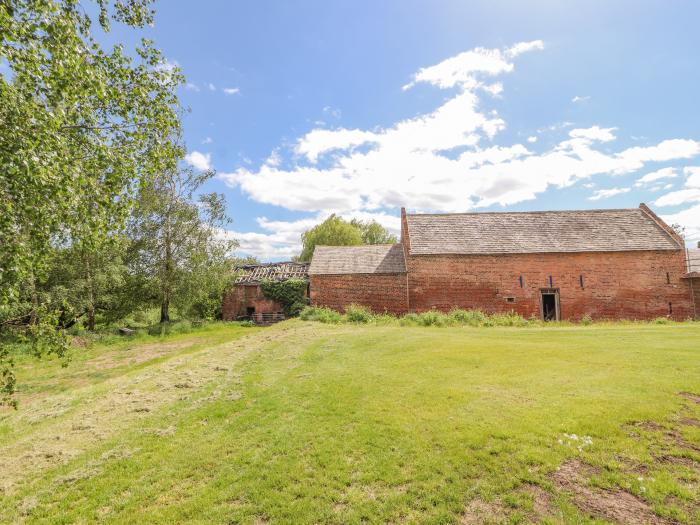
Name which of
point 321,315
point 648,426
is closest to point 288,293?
point 321,315

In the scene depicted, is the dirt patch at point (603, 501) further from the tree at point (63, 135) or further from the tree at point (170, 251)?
the tree at point (170, 251)

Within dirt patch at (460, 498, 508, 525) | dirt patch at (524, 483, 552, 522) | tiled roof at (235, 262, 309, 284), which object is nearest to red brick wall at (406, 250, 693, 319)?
tiled roof at (235, 262, 309, 284)

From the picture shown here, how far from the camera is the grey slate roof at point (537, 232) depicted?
25.6 metres

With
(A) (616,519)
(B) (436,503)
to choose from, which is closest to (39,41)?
(B) (436,503)

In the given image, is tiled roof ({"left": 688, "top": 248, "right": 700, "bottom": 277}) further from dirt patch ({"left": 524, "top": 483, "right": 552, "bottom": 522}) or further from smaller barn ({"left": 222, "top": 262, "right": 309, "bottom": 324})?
dirt patch ({"left": 524, "top": 483, "right": 552, "bottom": 522})

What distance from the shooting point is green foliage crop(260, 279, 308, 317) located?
2817cm

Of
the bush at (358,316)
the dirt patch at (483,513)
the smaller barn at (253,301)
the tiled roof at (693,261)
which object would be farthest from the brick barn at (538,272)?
the dirt patch at (483,513)

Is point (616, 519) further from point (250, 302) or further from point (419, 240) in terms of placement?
point (250, 302)

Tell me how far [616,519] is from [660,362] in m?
8.02

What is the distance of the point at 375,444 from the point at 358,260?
2251 centimetres

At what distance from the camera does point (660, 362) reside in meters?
9.73

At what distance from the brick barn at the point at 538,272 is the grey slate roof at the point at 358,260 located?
0.09 metres

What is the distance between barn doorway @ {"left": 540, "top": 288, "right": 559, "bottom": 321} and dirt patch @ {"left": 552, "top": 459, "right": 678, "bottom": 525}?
2288 cm

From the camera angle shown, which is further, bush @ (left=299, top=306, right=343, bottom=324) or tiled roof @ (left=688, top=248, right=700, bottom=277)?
tiled roof @ (left=688, top=248, right=700, bottom=277)
